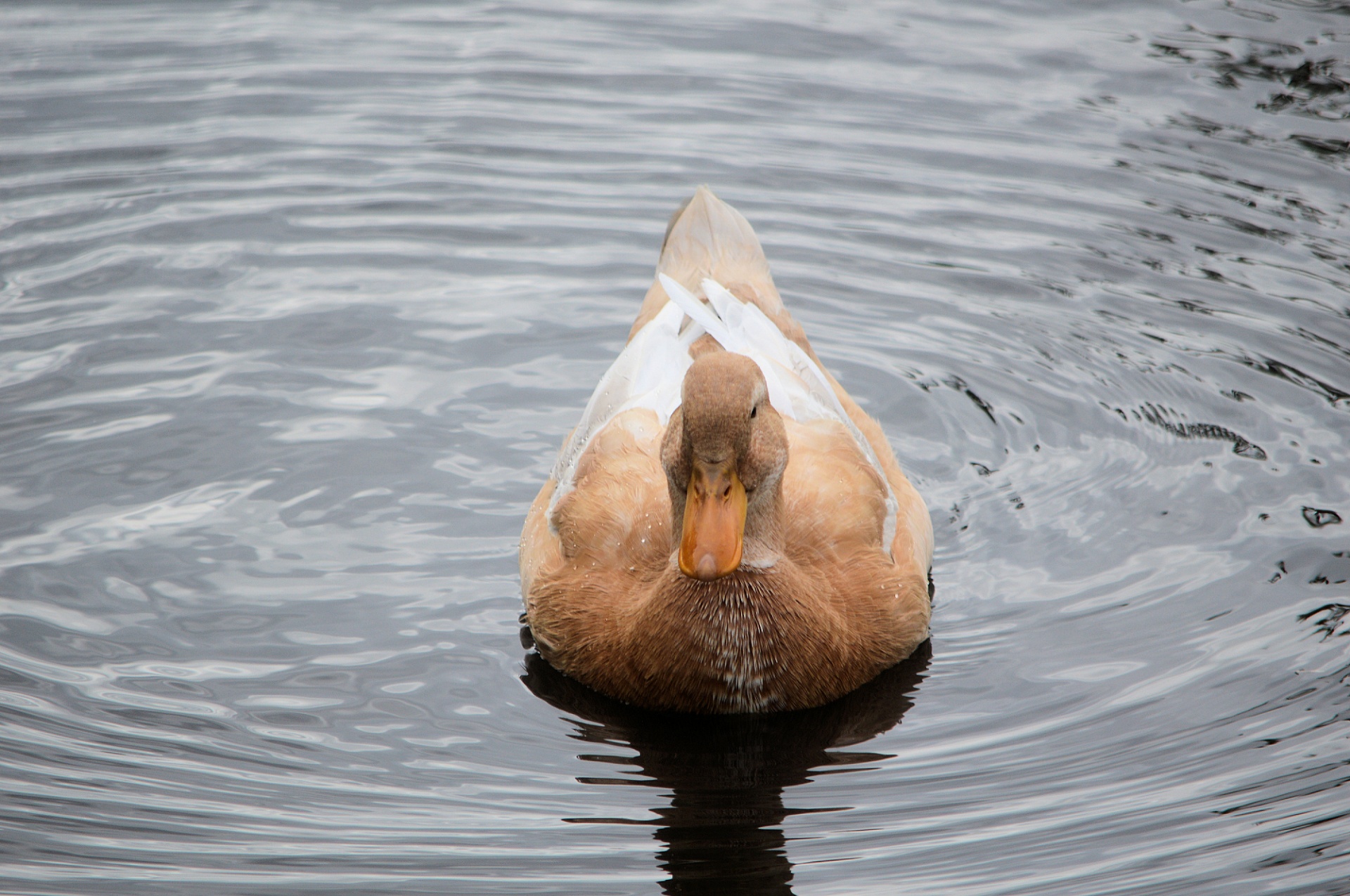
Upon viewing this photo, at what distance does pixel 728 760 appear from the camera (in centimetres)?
549

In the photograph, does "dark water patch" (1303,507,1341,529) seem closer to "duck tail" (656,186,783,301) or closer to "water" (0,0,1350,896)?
"water" (0,0,1350,896)

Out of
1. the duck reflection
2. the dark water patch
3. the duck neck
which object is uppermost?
the duck neck

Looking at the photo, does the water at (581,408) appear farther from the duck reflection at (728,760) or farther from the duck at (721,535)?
the duck at (721,535)

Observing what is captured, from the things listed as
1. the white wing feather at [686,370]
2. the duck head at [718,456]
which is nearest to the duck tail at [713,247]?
the white wing feather at [686,370]

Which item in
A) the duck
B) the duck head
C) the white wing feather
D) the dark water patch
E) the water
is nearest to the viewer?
the water

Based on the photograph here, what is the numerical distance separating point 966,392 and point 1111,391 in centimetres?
74

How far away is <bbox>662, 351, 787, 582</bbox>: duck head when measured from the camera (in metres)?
5.25

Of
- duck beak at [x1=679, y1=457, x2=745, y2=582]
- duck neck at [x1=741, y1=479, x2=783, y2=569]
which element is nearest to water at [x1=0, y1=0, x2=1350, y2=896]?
duck neck at [x1=741, y1=479, x2=783, y2=569]

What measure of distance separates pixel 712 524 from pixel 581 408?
2.75 meters

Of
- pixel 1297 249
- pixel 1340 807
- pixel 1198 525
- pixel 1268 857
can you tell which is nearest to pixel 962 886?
pixel 1268 857

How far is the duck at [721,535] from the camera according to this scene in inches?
211

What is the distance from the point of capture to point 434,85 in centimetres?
1117

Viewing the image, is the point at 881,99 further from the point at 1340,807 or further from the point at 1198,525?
the point at 1340,807

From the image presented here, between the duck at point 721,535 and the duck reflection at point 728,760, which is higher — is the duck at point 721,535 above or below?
above
